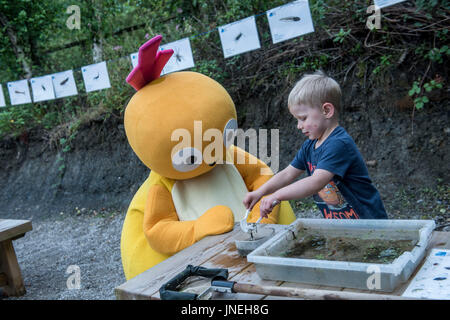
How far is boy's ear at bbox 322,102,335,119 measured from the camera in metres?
1.75

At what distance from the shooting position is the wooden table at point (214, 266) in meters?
1.15

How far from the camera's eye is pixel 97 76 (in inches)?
178

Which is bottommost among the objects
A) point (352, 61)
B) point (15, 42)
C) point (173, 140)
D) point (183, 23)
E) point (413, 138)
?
point (413, 138)

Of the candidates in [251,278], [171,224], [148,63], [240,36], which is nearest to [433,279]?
[251,278]

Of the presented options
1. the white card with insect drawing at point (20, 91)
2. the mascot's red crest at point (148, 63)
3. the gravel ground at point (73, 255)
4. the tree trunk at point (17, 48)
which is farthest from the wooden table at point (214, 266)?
the tree trunk at point (17, 48)

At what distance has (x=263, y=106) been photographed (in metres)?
4.70

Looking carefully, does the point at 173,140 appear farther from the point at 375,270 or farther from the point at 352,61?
the point at 352,61

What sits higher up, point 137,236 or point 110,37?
point 110,37

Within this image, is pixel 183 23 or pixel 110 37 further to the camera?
pixel 110 37

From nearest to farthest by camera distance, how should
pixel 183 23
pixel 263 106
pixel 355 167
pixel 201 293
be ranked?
pixel 201 293 < pixel 355 167 < pixel 263 106 < pixel 183 23

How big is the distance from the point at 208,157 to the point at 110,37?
5.36m

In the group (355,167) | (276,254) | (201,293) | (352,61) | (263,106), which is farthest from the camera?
(263,106)

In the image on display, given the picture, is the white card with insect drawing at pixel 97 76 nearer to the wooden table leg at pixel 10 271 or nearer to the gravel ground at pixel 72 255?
the gravel ground at pixel 72 255
